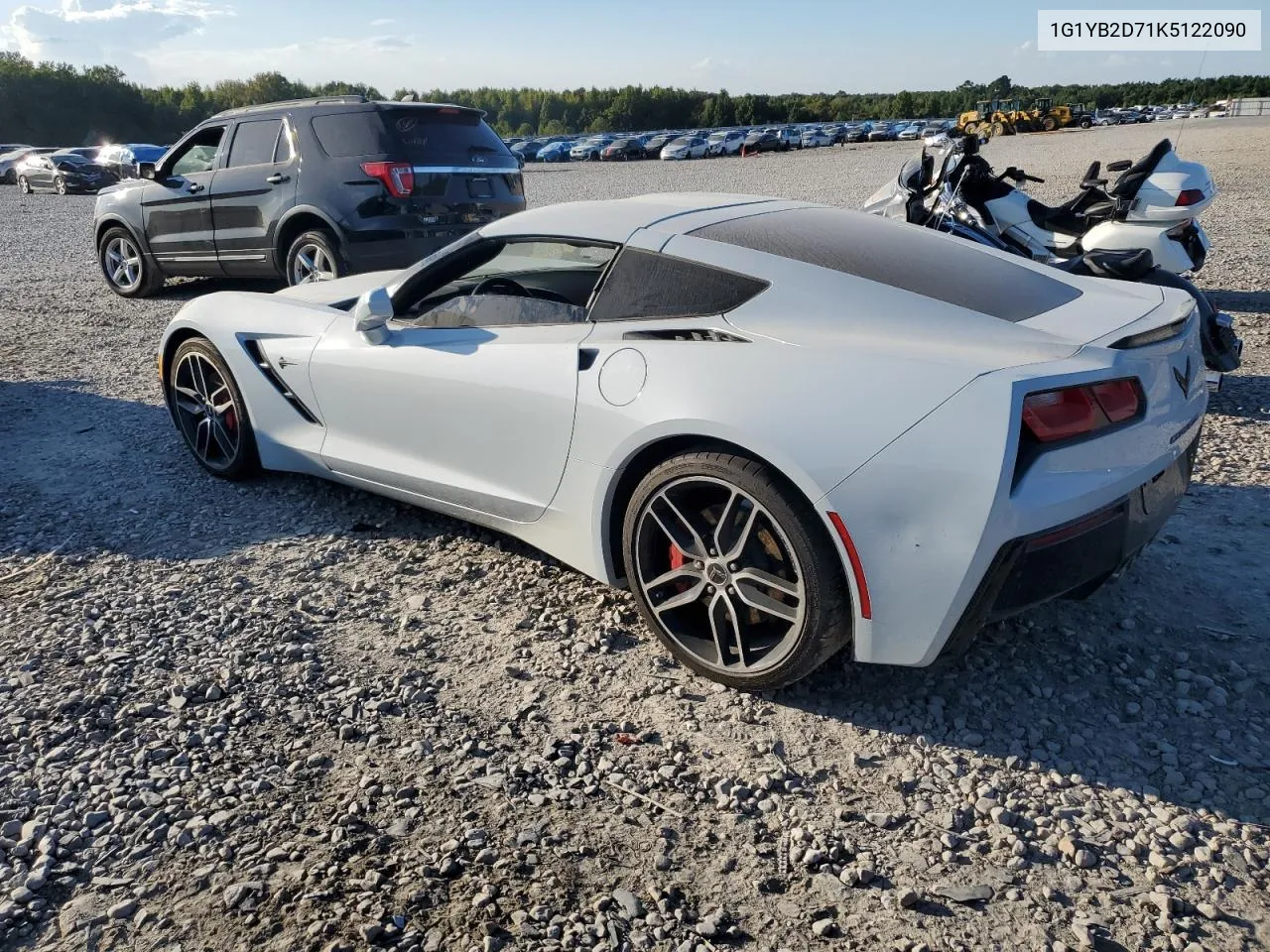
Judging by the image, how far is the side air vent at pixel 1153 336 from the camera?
2688 mm

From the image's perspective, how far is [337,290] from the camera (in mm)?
4660

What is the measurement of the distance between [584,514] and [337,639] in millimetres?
993

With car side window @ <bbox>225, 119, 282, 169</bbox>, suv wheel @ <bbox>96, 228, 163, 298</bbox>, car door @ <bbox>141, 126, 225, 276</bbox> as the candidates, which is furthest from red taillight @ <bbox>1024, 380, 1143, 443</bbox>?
suv wheel @ <bbox>96, 228, 163, 298</bbox>

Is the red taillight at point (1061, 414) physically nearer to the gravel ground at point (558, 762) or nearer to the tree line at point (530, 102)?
the gravel ground at point (558, 762)

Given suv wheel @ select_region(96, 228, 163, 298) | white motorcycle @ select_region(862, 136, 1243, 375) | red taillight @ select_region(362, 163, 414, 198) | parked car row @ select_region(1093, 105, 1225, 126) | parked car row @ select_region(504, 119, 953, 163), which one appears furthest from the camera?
parked car row @ select_region(1093, 105, 1225, 126)

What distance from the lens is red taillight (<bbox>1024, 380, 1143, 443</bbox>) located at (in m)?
2.48

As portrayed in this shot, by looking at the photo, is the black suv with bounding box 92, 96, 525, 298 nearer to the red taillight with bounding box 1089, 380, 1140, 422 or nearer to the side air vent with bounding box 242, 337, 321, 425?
the side air vent with bounding box 242, 337, 321, 425

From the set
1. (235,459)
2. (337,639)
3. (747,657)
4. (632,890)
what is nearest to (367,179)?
(235,459)

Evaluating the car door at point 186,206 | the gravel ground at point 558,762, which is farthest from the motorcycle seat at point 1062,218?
the car door at point 186,206

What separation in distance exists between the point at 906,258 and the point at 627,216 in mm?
1001

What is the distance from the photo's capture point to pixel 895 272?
309 cm

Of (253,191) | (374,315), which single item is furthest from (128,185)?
(374,315)

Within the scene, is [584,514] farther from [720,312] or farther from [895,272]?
[895,272]

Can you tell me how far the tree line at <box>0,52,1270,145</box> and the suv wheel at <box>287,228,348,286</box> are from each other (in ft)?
151
